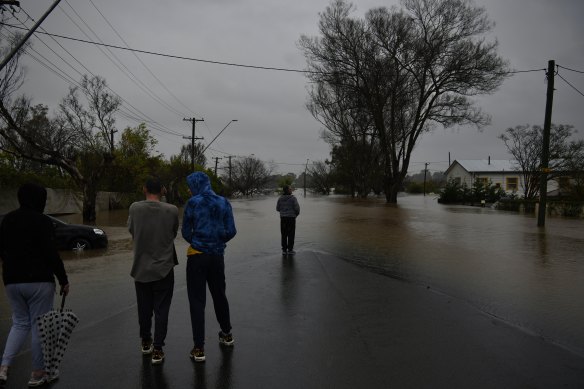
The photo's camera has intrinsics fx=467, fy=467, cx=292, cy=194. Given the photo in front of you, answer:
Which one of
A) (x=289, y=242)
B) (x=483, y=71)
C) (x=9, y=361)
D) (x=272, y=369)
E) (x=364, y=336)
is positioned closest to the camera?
(x=9, y=361)

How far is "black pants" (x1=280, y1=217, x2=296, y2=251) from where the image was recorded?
35.8ft

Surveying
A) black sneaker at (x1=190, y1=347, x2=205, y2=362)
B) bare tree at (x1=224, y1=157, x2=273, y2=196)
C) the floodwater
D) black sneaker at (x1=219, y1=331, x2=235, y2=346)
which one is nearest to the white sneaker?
black sneaker at (x1=190, y1=347, x2=205, y2=362)

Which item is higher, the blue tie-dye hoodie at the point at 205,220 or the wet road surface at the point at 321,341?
the blue tie-dye hoodie at the point at 205,220

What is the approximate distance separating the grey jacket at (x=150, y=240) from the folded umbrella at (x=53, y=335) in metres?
0.68

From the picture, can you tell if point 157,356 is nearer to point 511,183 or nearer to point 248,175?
point 511,183

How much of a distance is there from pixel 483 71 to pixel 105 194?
2850 cm

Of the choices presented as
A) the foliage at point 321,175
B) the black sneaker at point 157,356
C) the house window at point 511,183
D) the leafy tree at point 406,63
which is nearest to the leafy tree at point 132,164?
the leafy tree at point 406,63

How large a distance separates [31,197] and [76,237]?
9.55 m

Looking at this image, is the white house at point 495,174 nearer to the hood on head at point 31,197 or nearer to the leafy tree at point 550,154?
the leafy tree at point 550,154

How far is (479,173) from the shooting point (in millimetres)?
67875

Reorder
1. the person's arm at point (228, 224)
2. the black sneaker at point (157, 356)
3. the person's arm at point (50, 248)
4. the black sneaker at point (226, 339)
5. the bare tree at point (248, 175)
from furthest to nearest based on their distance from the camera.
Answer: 1. the bare tree at point (248, 175)
2. the black sneaker at point (226, 339)
3. the person's arm at point (228, 224)
4. the black sneaker at point (157, 356)
5. the person's arm at point (50, 248)

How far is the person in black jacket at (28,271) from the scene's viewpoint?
12.4 ft

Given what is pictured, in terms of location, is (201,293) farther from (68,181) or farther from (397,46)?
(397,46)

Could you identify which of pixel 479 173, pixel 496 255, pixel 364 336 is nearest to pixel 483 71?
pixel 496 255
